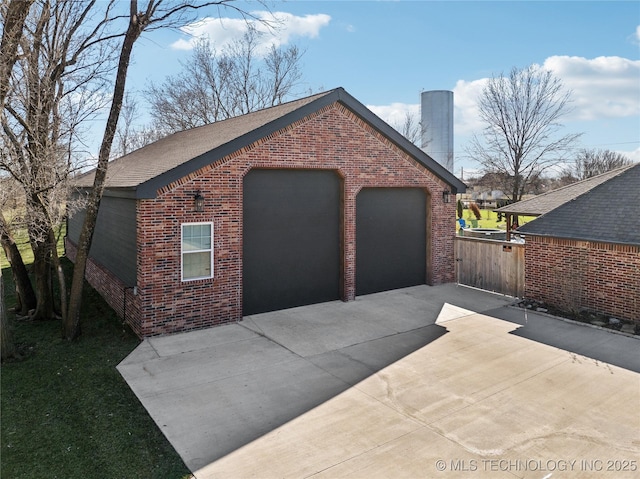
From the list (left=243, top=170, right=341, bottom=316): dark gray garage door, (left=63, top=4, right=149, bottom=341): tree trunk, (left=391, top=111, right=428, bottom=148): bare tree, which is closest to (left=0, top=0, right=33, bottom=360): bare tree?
(left=63, top=4, right=149, bottom=341): tree trunk

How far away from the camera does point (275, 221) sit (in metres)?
10.7

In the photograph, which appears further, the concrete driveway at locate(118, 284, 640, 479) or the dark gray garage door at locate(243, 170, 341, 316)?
the dark gray garage door at locate(243, 170, 341, 316)

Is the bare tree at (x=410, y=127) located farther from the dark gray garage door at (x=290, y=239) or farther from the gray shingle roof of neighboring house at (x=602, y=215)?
the dark gray garage door at (x=290, y=239)

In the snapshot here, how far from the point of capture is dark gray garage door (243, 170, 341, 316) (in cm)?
1040

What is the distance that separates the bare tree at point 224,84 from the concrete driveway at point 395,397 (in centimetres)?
2575

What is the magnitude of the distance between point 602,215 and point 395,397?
808cm

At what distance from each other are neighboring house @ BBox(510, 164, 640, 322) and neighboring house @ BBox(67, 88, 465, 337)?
2.97 metres

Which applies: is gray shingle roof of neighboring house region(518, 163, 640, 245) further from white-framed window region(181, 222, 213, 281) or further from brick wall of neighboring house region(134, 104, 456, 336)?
white-framed window region(181, 222, 213, 281)

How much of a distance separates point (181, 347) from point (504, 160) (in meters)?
26.7

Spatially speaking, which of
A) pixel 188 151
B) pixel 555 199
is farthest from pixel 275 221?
pixel 555 199

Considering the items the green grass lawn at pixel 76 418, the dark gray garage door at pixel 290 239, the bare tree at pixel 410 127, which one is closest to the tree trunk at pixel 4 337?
the green grass lawn at pixel 76 418

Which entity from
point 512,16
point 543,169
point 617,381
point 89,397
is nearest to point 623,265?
point 617,381

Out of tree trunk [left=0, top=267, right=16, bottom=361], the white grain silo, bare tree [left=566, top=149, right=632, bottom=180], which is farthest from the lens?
the white grain silo

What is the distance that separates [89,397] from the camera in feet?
21.0
